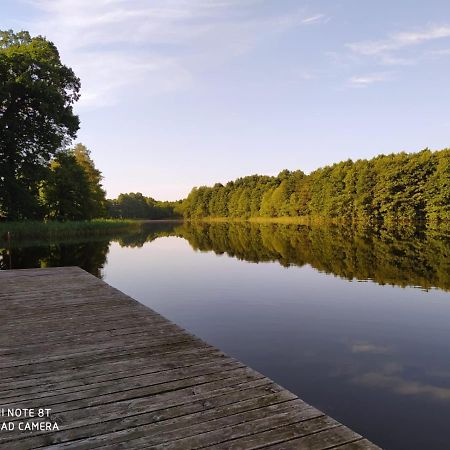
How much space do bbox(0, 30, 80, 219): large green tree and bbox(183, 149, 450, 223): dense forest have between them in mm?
51952

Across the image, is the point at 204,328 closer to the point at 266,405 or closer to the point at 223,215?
the point at 266,405

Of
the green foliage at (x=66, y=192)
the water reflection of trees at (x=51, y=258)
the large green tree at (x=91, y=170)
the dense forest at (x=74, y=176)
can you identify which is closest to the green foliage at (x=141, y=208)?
the dense forest at (x=74, y=176)

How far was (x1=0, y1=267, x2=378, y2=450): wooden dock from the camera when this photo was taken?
324 cm

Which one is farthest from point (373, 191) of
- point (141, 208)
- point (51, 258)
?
point (141, 208)

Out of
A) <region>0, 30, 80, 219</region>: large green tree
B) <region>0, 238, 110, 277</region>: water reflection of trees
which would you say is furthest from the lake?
<region>0, 30, 80, 219</region>: large green tree

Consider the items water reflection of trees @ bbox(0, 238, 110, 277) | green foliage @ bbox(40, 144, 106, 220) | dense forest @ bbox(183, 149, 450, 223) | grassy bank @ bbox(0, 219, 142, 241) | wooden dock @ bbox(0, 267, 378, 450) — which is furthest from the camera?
dense forest @ bbox(183, 149, 450, 223)

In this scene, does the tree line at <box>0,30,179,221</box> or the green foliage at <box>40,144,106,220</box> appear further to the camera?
the green foliage at <box>40,144,106,220</box>

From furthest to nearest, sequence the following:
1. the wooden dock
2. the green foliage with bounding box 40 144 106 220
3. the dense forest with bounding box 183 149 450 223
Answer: the dense forest with bounding box 183 149 450 223
the green foliage with bounding box 40 144 106 220
the wooden dock

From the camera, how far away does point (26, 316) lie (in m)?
7.54

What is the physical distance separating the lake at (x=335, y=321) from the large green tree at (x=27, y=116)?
1737 cm

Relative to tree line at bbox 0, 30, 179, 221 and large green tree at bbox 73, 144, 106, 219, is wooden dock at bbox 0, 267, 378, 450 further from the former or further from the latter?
large green tree at bbox 73, 144, 106, 219

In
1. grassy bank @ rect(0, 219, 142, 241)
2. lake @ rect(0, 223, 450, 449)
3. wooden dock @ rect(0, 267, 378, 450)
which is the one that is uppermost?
grassy bank @ rect(0, 219, 142, 241)

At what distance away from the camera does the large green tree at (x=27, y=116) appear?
120ft

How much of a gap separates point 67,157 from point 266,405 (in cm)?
4627
